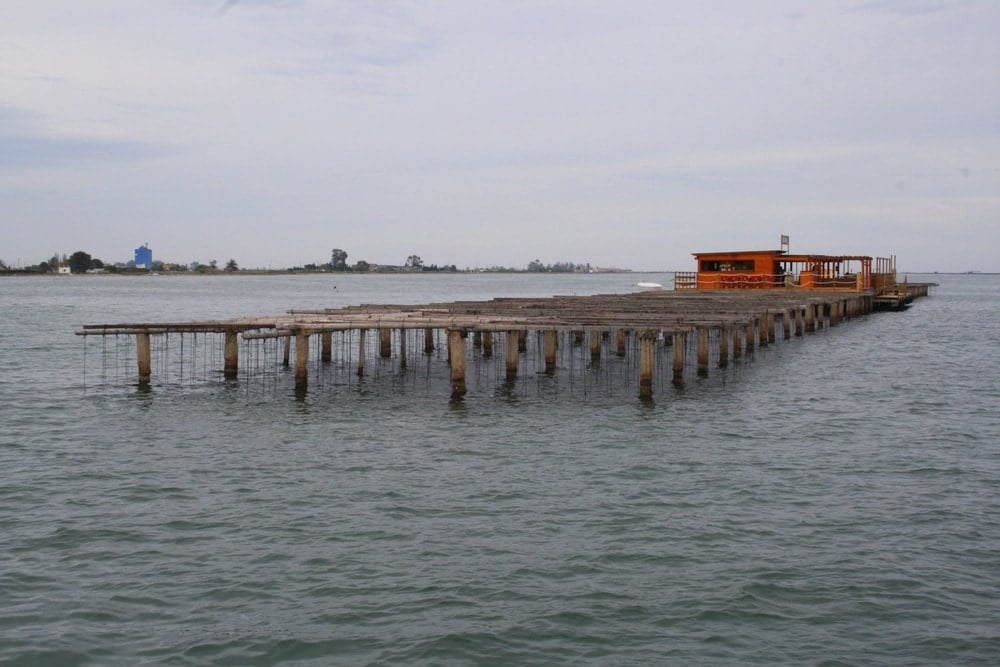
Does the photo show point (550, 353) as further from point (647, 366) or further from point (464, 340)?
point (647, 366)

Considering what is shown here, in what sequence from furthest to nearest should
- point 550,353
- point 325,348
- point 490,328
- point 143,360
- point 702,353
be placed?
point 325,348
point 550,353
point 702,353
point 143,360
point 490,328

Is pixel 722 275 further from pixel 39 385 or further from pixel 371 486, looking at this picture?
pixel 371 486

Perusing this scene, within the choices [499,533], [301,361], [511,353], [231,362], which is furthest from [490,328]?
[499,533]

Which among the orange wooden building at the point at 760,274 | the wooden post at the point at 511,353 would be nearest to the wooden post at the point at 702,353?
the wooden post at the point at 511,353

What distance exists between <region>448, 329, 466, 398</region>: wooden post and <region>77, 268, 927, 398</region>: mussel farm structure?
31mm

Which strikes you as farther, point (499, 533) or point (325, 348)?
point (325, 348)

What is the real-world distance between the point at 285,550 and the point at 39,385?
1981 cm

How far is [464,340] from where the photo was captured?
29094mm

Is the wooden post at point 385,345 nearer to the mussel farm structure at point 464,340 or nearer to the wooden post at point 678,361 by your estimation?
the mussel farm structure at point 464,340

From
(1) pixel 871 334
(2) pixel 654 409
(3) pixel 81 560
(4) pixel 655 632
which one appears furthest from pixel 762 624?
Result: (1) pixel 871 334

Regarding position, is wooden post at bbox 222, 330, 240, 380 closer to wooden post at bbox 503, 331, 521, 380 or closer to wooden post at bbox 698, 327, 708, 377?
wooden post at bbox 503, 331, 521, 380

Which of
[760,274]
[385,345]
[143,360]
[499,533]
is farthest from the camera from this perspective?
[760,274]

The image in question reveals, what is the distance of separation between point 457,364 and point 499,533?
12.5 meters

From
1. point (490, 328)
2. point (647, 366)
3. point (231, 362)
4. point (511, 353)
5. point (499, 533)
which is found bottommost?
point (499, 533)
